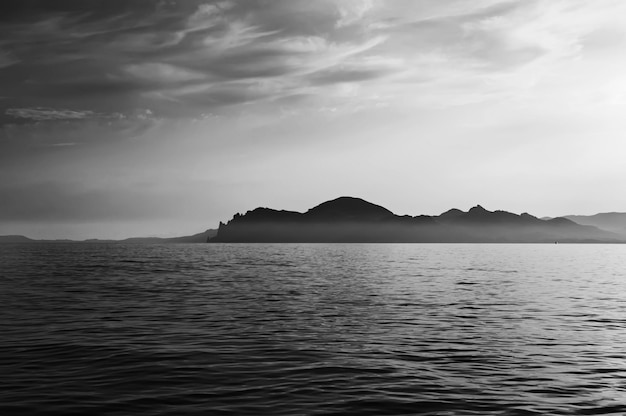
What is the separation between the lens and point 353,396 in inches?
629

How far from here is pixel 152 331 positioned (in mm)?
27812

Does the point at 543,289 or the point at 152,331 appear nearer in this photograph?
the point at 152,331

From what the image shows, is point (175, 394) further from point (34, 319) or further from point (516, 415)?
point (34, 319)

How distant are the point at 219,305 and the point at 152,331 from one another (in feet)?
40.4

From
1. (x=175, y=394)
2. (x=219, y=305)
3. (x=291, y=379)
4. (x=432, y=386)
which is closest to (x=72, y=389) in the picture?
(x=175, y=394)

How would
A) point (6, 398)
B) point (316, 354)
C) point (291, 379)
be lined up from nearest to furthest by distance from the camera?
point (6, 398)
point (291, 379)
point (316, 354)

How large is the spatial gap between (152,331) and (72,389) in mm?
11363

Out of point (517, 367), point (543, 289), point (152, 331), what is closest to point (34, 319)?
point (152, 331)

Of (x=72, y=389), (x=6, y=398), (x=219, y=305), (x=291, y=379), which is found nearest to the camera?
(x=6, y=398)

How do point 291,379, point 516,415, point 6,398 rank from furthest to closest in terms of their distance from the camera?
1. point 291,379
2. point 6,398
3. point 516,415

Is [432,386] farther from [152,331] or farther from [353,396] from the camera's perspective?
[152,331]

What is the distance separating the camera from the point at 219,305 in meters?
40.0

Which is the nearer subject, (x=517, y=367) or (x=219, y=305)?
(x=517, y=367)

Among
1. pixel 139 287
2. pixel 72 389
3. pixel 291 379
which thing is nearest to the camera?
pixel 72 389
